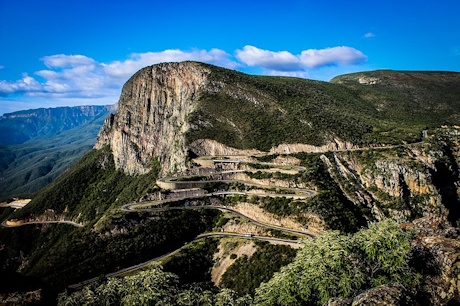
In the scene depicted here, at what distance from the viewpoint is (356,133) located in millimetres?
110312

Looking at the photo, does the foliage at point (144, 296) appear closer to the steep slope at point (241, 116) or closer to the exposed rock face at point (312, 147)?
the exposed rock face at point (312, 147)

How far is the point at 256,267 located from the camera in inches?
2283

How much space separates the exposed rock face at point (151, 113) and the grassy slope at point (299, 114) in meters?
17.8

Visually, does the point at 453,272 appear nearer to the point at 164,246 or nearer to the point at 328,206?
the point at 328,206

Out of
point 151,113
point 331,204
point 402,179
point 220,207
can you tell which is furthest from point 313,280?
point 151,113

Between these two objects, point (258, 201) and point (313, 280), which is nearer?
point (313, 280)

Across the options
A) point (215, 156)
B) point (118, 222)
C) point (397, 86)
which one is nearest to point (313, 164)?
point (215, 156)

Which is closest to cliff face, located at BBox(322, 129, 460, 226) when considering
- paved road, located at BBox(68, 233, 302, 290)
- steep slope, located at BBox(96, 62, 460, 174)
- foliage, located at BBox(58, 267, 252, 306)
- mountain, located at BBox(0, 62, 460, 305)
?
mountain, located at BBox(0, 62, 460, 305)

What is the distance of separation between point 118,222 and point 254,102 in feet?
266

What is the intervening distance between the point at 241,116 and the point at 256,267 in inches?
3076

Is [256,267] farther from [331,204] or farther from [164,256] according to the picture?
[331,204]

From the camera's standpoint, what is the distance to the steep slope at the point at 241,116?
11244cm

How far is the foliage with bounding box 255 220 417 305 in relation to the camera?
27.0m

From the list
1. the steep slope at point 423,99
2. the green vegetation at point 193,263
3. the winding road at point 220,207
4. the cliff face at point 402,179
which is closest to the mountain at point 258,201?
the green vegetation at point 193,263
